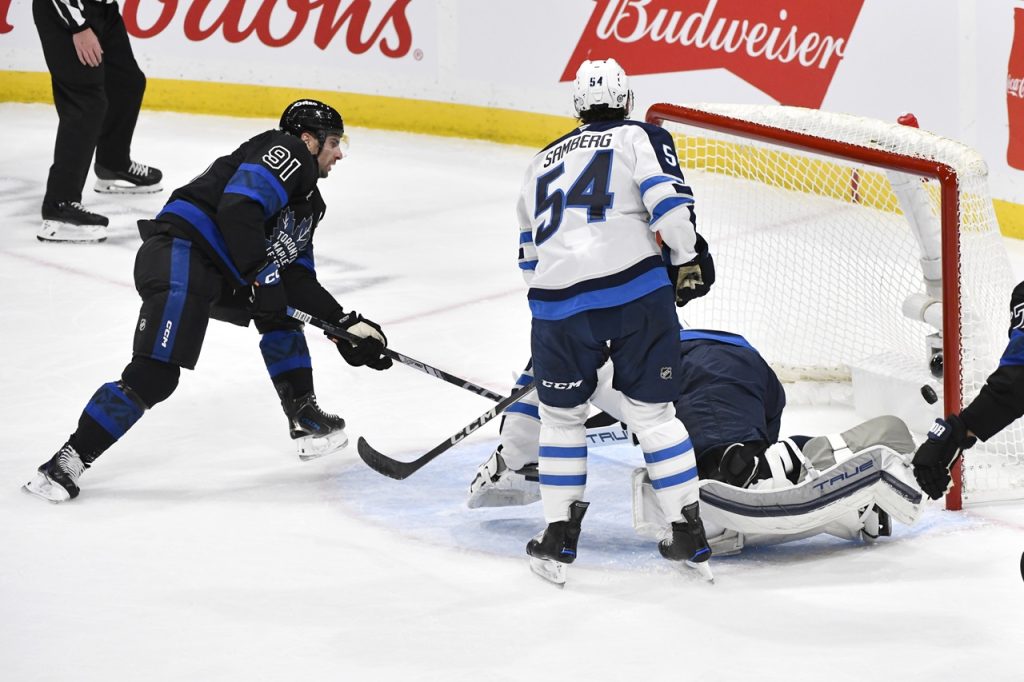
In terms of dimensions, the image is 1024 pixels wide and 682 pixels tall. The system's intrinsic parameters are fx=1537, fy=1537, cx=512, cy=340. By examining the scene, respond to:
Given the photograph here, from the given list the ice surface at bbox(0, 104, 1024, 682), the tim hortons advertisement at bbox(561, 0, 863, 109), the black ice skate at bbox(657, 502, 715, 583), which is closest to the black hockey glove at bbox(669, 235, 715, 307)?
the black ice skate at bbox(657, 502, 715, 583)

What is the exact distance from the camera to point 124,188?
6.32m

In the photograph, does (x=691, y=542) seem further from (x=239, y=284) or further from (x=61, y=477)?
(x=61, y=477)

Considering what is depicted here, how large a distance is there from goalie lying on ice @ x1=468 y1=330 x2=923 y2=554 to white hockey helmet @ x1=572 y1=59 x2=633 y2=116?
57 cm

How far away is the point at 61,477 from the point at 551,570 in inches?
44.7

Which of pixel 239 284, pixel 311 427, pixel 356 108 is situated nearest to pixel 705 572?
pixel 311 427

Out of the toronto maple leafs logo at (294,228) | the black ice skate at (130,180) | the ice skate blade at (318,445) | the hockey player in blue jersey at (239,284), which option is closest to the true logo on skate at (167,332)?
the hockey player in blue jersey at (239,284)

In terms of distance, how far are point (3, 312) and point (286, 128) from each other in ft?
5.66

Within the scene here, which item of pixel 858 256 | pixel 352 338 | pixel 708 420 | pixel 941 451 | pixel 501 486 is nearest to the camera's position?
pixel 941 451

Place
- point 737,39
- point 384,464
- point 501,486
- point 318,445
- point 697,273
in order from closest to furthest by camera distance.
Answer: point 697,273
point 501,486
point 384,464
point 318,445
point 737,39

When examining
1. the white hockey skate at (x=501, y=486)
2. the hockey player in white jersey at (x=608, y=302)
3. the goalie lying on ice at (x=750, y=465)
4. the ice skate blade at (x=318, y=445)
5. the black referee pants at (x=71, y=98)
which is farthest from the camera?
the black referee pants at (x=71, y=98)

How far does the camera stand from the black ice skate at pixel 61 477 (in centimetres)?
329

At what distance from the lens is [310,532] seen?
3139 millimetres

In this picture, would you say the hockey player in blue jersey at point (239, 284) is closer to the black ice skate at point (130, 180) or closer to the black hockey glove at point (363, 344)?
the black hockey glove at point (363, 344)

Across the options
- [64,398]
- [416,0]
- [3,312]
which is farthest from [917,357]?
[416,0]
